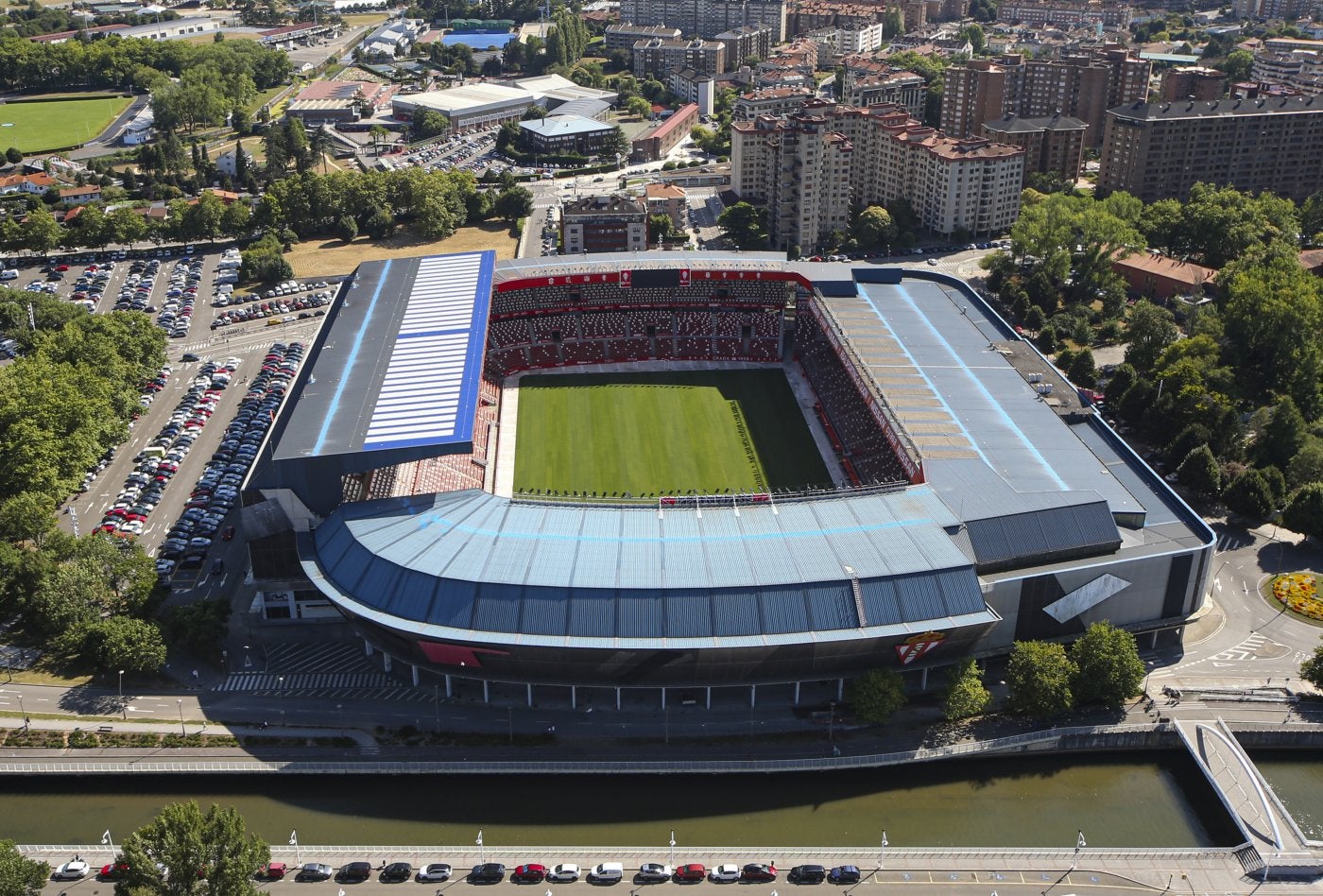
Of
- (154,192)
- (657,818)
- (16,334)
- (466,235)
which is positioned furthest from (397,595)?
(154,192)

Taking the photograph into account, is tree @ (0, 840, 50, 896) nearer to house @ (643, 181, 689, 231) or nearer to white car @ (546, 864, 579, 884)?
white car @ (546, 864, 579, 884)

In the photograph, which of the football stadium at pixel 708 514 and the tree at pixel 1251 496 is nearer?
the football stadium at pixel 708 514

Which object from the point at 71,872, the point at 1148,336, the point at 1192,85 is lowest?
the point at 71,872

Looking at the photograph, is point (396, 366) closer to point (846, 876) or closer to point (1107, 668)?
point (846, 876)

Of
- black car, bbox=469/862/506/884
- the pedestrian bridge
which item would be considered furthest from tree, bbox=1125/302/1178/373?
black car, bbox=469/862/506/884

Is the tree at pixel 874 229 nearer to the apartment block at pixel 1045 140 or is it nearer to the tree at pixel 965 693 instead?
the apartment block at pixel 1045 140

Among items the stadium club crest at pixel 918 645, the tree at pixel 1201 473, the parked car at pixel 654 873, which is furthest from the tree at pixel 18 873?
the tree at pixel 1201 473

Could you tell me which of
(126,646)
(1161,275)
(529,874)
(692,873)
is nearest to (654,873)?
(692,873)
